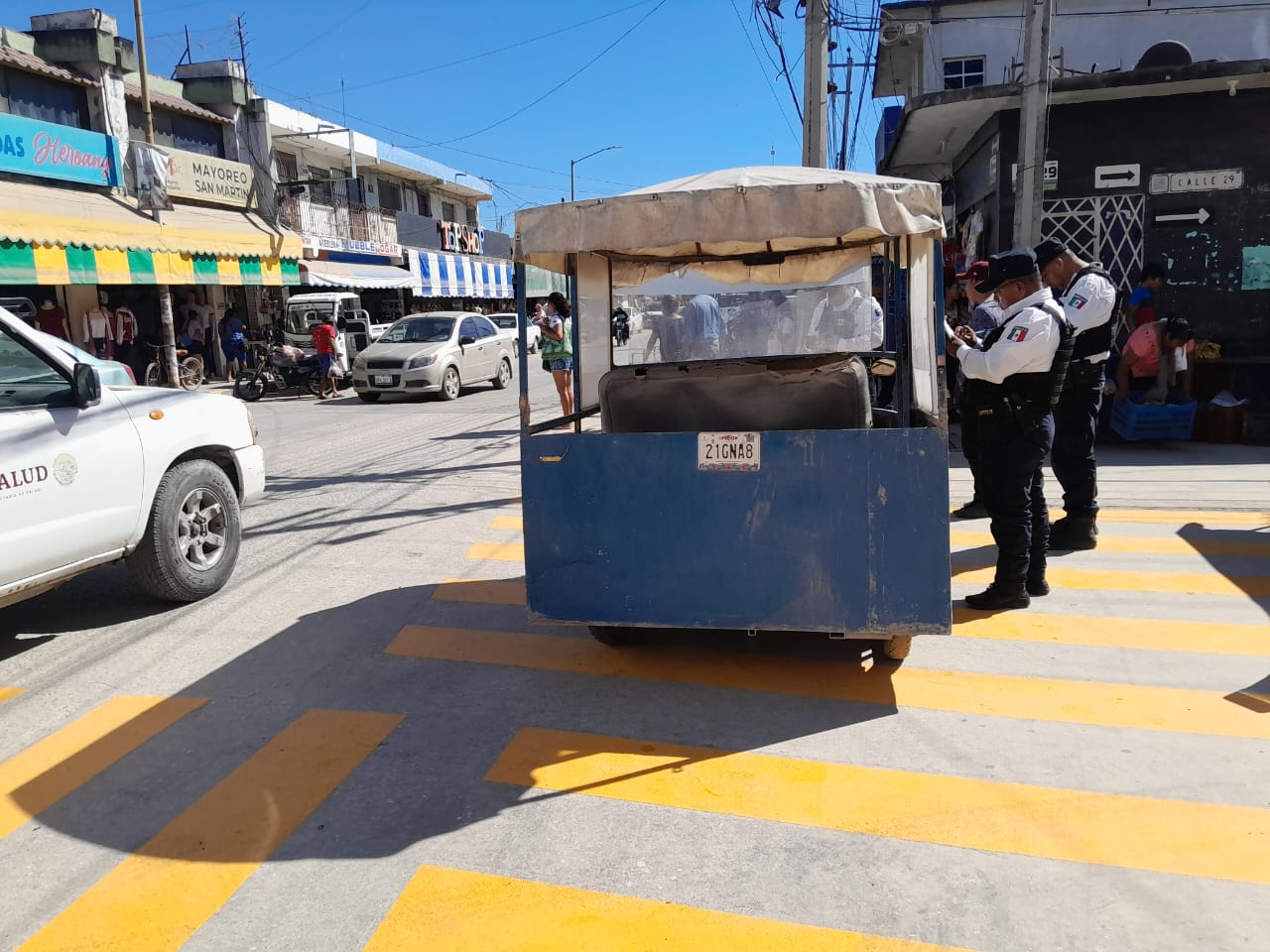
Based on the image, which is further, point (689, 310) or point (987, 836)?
point (689, 310)

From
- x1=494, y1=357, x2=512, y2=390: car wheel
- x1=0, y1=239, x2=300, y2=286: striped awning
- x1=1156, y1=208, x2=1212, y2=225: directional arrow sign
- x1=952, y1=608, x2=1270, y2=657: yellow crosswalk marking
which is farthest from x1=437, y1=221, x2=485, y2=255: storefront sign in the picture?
x1=952, y1=608, x2=1270, y2=657: yellow crosswalk marking

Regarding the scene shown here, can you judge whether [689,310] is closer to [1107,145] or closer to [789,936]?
[789,936]

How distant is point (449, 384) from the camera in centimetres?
1800

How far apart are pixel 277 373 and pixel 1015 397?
17848 mm

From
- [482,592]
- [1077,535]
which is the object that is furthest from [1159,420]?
[482,592]

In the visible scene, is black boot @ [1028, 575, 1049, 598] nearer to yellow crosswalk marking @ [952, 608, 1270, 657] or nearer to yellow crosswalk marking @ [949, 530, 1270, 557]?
yellow crosswalk marking @ [952, 608, 1270, 657]

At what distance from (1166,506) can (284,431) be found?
1185 cm

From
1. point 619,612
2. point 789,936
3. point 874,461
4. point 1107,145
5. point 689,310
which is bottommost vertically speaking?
point 789,936

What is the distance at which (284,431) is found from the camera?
13875 millimetres

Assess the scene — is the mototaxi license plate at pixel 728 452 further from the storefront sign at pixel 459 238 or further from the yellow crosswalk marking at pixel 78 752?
the storefront sign at pixel 459 238

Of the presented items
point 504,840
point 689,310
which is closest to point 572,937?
point 504,840

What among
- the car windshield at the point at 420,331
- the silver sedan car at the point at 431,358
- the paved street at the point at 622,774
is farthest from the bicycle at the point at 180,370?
the paved street at the point at 622,774

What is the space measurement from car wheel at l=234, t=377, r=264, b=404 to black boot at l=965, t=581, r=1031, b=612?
1777 cm

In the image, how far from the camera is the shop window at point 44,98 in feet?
61.2
